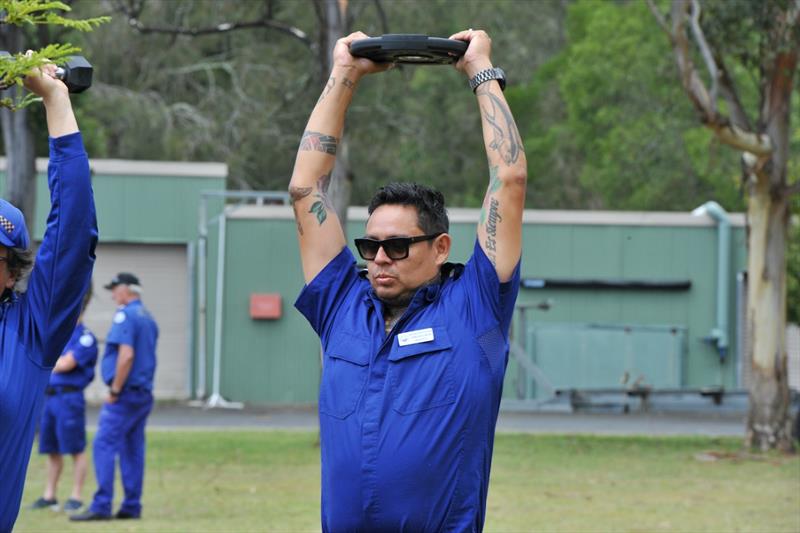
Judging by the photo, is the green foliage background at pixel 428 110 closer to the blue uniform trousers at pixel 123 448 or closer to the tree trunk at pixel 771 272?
the tree trunk at pixel 771 272

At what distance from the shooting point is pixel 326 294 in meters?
4.38

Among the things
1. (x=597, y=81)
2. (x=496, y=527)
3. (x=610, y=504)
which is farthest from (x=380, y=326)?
(x=597, y=81)

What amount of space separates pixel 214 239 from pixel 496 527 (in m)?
17.2

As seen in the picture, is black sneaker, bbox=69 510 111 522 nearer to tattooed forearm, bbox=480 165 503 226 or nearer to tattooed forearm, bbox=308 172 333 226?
tattooed forearm, bbox=308 172 333 226

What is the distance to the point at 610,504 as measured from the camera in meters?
13.0

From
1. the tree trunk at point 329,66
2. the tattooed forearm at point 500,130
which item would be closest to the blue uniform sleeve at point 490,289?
the tattooed forearm at point 500,130

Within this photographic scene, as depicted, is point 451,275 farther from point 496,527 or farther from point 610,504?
point 610,504

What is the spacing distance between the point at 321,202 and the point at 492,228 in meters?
0.66

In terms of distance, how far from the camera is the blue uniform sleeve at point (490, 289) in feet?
13.6

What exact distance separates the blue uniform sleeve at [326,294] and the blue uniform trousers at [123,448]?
7467 mm

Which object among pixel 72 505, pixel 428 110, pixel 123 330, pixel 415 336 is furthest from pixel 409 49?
pixel 428 110

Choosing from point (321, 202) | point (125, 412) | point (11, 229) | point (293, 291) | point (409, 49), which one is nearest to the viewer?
point (11, 229)

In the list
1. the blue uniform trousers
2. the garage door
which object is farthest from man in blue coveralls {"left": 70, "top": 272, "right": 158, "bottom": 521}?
the garage door

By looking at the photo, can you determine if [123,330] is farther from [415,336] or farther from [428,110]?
[428,110]
